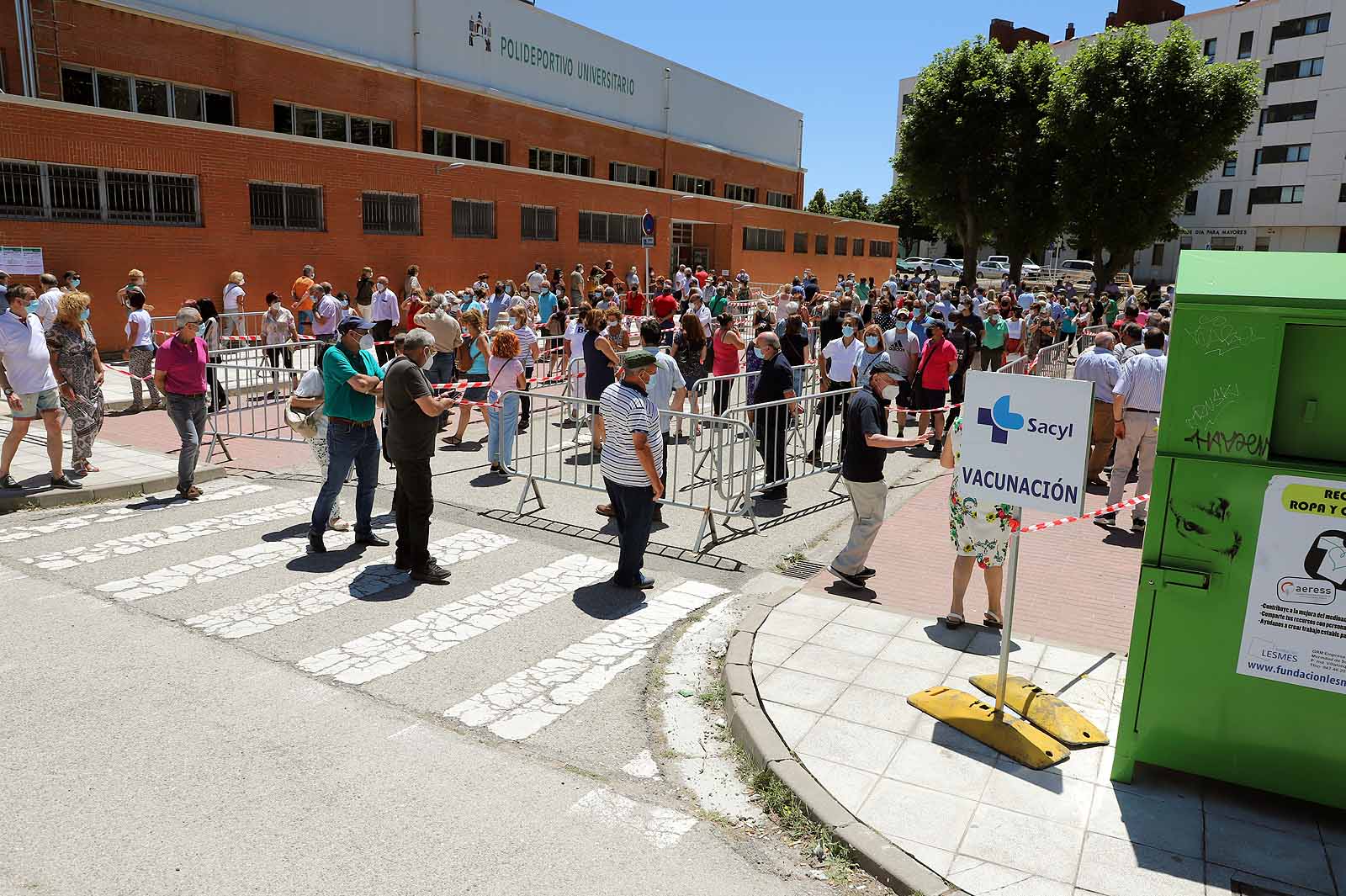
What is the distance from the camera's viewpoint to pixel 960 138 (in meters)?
42.1

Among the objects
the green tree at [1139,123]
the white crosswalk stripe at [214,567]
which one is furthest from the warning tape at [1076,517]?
the green tree at [1139,123]

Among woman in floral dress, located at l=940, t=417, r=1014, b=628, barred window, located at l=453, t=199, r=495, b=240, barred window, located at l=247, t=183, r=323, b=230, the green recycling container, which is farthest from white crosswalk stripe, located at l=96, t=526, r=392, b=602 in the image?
barred window, located at l=453, t=199, r=495, b=240

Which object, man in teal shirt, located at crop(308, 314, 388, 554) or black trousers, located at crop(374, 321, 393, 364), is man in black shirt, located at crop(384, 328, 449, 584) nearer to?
man in teal shirt, located at crop(308, 314, 388, 554)

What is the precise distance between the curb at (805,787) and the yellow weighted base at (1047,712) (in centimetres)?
144

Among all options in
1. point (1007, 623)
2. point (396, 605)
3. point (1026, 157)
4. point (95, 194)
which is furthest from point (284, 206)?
point (1026, 157)

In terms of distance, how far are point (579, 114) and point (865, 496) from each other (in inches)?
1238

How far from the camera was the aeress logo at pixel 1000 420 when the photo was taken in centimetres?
505

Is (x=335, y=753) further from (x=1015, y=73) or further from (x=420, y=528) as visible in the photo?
(x=1015, y=73)

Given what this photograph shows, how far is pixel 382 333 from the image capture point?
17.4 m

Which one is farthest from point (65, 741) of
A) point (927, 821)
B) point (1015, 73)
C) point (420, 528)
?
point (1015, 73)

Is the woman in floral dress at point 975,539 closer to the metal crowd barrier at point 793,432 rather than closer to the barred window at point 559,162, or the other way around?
the metal crowd barrier at point 793,432

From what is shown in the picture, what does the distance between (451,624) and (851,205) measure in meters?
92.3

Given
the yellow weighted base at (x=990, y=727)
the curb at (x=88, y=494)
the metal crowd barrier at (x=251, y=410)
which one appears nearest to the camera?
the yellow weighted base at (x=990, y=727)

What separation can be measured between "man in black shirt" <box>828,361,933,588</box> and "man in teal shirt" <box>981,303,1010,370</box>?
403 inches
